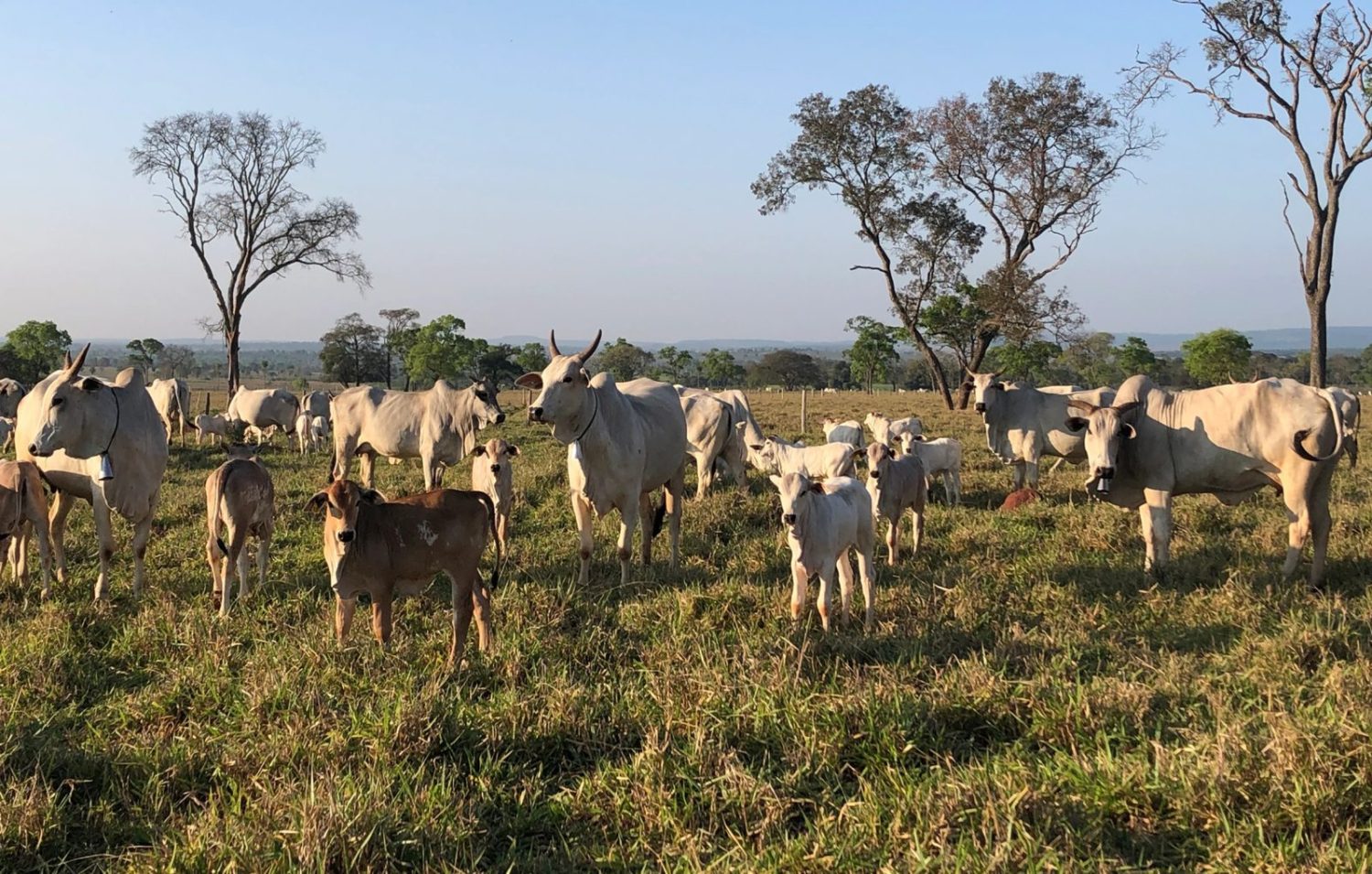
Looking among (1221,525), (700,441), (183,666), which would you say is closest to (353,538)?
(183,666)

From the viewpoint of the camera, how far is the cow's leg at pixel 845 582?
653 centimetres

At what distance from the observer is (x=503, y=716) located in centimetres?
466

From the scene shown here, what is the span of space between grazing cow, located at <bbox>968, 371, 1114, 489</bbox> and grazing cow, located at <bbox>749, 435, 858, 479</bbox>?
2.52m

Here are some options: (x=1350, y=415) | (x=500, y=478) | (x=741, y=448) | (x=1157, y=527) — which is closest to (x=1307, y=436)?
(x=1157, y=527)

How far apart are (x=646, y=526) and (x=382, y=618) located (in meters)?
3.29

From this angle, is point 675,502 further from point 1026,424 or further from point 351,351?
point 351,351

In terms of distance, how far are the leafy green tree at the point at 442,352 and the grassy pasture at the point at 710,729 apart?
1988 inches

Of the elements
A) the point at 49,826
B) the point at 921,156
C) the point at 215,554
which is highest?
the point at 921,156

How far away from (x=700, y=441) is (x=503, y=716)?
8587 millimetres

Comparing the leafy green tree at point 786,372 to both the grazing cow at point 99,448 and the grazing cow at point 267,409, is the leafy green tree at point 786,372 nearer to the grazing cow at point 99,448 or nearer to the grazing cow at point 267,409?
the grazing cow at point 267,409

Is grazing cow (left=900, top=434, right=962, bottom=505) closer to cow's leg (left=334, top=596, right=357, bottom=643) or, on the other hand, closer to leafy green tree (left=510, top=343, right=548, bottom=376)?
cow's leg (left=334, top=596, right=357, bottom=643)

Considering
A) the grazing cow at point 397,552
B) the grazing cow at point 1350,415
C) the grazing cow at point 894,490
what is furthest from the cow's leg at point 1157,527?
the grazing cow at point 397,552

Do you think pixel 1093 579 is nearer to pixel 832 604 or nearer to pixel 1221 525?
pixel 832 604

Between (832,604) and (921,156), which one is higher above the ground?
(921,156)
